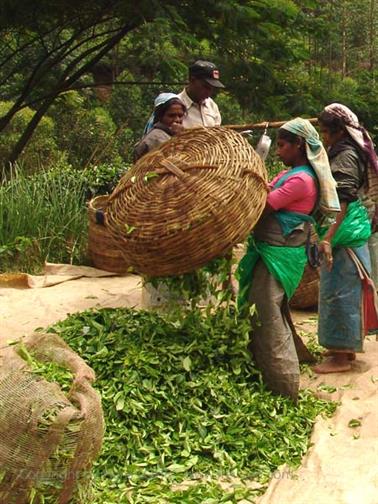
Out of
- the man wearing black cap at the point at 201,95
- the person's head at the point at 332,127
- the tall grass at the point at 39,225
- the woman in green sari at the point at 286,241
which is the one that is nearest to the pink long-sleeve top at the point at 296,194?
the woman in green sari at the point at 286,241

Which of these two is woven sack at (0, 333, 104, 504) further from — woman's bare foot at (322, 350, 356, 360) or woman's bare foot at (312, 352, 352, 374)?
woman's bare foot at (322, 350, 356, 360)

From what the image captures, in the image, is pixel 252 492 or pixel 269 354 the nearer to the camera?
pixel 252 492

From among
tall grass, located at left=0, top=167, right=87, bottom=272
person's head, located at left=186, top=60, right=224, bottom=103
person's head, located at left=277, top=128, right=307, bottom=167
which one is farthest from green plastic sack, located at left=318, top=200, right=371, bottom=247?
tall grass, located at left=0, top=167, right=87, bottom=272

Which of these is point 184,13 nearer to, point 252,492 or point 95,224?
point 95,224

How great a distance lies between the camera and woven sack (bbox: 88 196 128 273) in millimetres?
7887

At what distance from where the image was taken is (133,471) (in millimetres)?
3844

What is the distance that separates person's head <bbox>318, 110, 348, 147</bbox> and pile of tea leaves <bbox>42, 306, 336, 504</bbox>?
132cm

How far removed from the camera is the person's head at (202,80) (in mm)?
5984

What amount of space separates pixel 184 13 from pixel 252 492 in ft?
21.6

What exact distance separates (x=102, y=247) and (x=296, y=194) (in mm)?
3700

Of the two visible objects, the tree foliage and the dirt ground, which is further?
the tree foliage

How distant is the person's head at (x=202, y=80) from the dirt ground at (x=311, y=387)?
71.5 inches

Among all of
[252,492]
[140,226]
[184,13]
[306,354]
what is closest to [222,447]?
[252,492]

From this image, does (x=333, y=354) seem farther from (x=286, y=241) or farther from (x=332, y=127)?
(x=332, y=127)
